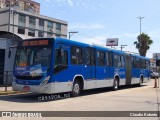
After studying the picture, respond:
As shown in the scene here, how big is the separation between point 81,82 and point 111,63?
512cm

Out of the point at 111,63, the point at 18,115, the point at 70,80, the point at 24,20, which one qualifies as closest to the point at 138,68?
the point at 111,63

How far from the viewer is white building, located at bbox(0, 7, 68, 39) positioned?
88419 millimetres

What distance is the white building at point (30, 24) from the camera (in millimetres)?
88419

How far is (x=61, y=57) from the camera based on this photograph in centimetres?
1566

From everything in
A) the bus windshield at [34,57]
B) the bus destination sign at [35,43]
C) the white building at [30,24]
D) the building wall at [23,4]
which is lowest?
the bus windshield at [34,57]

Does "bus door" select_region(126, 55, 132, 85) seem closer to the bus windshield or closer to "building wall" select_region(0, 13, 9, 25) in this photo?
the bus windshield

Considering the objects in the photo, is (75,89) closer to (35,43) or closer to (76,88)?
(76,88)

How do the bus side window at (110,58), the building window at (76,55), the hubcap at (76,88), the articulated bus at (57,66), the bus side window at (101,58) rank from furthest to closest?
the bus side window at (110,58)
the bus side window at (101,58)
the hubcap at (76,88)
the building window at (76,55)
the articulated bus at (57,66)

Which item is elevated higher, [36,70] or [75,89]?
[36,70]

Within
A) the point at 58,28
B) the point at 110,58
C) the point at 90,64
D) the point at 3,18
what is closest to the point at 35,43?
the point at 90,64

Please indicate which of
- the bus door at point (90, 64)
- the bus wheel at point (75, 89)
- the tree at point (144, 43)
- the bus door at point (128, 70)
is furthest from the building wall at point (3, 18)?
the bus wheel at point (75, 89)

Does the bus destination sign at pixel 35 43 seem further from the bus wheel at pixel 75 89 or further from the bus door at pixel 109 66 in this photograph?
the bus door at pixel 109 66

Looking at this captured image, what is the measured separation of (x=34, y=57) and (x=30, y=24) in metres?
81.1

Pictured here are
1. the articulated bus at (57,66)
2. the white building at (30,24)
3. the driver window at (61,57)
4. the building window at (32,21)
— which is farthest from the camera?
the building window at (32,21)
